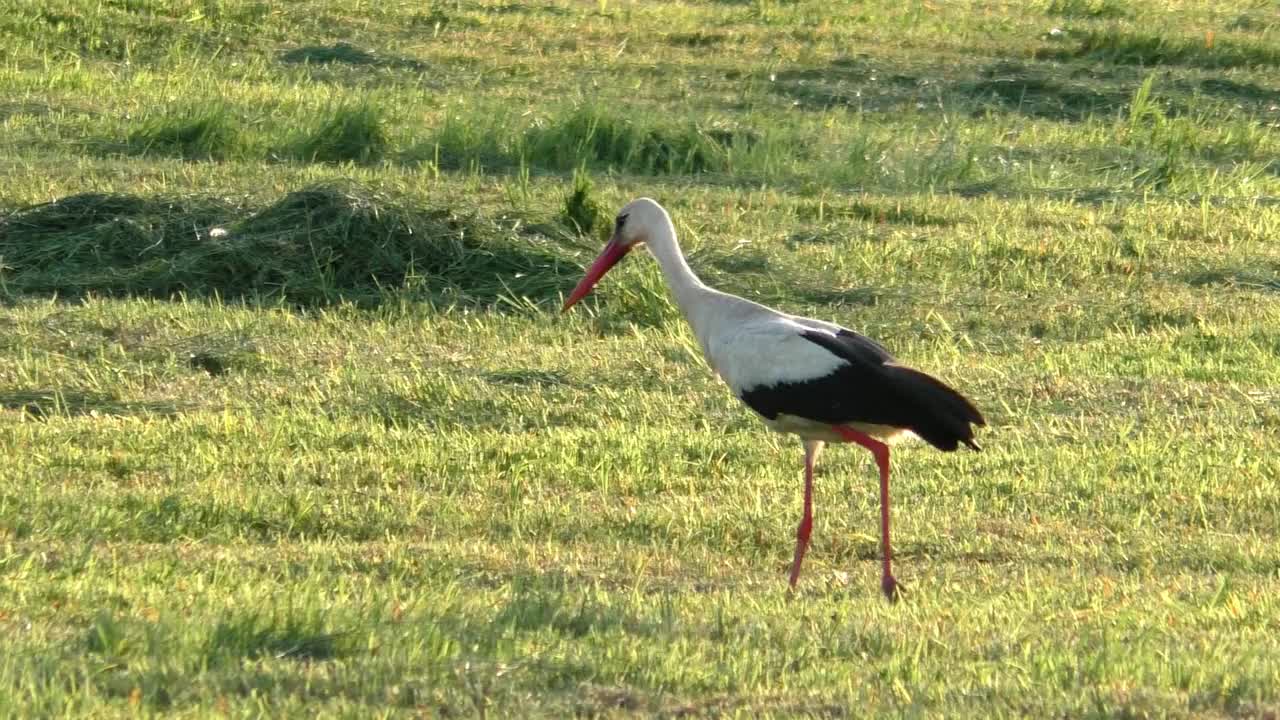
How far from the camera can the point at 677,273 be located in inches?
263

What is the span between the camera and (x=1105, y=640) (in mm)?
4641

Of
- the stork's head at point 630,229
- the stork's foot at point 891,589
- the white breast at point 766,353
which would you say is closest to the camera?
the stork's foot at point 891,589

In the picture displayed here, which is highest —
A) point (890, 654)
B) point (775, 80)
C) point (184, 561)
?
point (890, 654)

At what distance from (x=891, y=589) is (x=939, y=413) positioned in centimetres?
55

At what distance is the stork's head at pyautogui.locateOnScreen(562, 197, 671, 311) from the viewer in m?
6.88

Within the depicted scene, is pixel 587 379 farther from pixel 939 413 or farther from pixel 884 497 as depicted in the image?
pixel 939 413

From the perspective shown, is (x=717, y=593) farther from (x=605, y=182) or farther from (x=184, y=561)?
(x=605, y=182)

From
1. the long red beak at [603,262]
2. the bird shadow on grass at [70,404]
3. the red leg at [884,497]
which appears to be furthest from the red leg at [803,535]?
the bird shadow on grass at [70,404]

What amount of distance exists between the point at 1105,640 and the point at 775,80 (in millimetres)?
12132

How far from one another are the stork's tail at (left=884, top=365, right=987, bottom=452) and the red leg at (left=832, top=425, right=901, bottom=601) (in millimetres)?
267

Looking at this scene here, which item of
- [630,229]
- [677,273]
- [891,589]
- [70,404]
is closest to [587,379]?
[630,229]

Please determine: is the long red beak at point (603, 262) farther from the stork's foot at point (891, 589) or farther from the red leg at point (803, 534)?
the stork's foot at point (891, 589)

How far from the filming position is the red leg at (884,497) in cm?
541

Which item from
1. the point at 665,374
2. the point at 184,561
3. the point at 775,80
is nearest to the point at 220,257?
the point at 665,374
